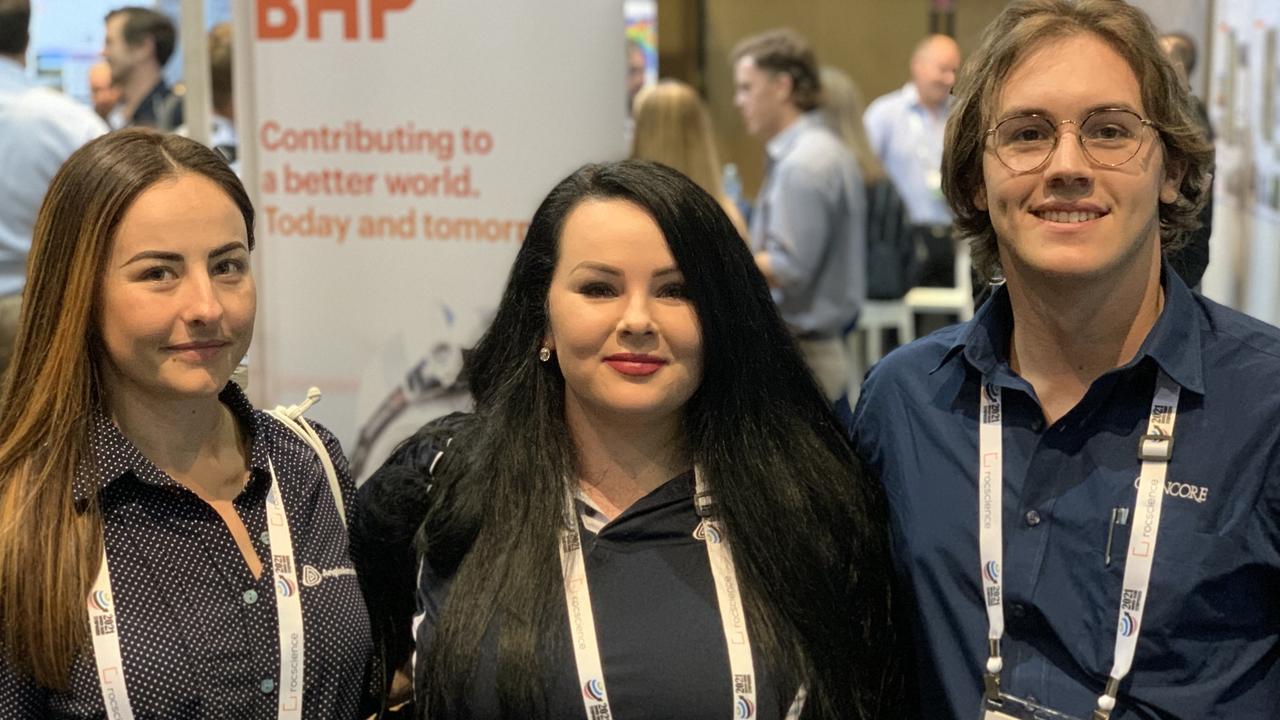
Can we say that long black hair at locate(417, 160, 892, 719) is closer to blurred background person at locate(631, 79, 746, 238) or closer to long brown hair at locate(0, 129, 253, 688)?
long brown hair at locate(0, 129, 253, 688)

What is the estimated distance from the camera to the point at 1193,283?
8.75 feet

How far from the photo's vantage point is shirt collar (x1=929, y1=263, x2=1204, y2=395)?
1998 mm

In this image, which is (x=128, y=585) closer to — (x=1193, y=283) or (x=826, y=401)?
(x=826, y=401)

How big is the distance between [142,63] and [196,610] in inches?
155

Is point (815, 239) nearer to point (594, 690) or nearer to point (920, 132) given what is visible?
point (920, 132)

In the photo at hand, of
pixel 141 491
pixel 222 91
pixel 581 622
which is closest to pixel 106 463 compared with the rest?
pixel 141 491

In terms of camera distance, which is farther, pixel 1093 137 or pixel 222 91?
pixel 222 91

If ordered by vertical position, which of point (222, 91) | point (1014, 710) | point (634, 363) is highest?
point (222, 91)

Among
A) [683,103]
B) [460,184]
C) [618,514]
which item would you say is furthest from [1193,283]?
[683,103]

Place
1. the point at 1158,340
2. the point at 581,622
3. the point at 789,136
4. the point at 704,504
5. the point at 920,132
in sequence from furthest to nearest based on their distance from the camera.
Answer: the point at 920,132
the point at 789,136
the point at 704,504
the point at 581,622
the point at 1158,340

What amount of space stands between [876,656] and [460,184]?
1848 millimetres

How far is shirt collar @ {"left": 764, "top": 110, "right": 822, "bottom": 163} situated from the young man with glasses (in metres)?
3.48

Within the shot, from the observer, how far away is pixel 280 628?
79.5 inches

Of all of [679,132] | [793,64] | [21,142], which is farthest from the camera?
[793,64]
